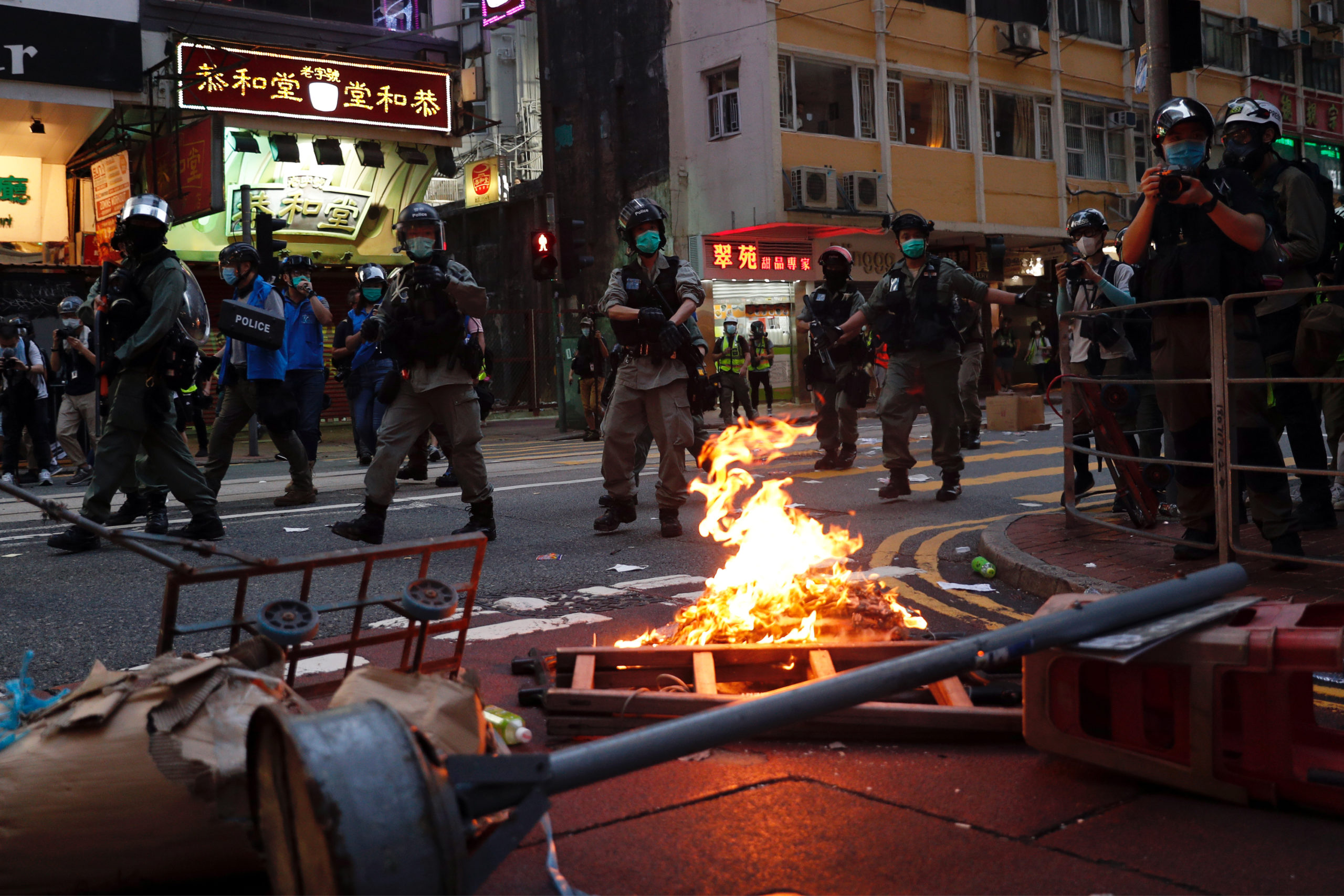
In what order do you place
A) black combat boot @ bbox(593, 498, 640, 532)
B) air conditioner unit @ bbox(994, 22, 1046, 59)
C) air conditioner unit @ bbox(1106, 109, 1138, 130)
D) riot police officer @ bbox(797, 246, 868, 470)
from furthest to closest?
air conditioner unit @ bbox(1106, 109, 1138, 130) < air conditioner unit @ bbox(994, 22, 1046, 59) < riot police officer @ bbox(797, 246, 868, 470) < black combat boot @ bbox(593, 498, 640, 532)

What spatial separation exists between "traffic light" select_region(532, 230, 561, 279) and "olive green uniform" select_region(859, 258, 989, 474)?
9.81 m

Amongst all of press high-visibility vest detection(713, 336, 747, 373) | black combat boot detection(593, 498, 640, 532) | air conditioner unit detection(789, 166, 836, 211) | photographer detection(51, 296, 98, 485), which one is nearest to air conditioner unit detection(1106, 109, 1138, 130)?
air conditioner unit detection(789, 166, 836, 211)

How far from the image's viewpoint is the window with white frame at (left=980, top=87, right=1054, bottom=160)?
29.4m

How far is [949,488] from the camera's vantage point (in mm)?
8727

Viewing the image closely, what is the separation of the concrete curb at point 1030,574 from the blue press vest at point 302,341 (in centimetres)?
643

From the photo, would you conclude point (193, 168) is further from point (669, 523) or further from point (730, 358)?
point (669, 523)

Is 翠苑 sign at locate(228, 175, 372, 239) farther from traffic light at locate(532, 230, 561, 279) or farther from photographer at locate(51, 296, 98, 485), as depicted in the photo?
photographer at locate(51, 296, 98, 485)

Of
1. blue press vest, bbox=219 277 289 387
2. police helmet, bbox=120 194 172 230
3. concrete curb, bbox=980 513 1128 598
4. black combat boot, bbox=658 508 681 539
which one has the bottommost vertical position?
concrete curb, bbox=980 513 1128 598

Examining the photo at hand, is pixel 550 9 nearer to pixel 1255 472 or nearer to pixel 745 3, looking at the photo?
pixel 745 3

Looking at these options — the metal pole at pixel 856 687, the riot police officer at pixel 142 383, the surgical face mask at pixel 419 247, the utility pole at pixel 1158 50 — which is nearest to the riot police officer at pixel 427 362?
the surgical face mask at pixel 419 247

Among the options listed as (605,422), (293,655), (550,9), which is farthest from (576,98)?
(293,655)

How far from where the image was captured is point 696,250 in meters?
26.2

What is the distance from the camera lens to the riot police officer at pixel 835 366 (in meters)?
10.3

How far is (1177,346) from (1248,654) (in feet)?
10.4
